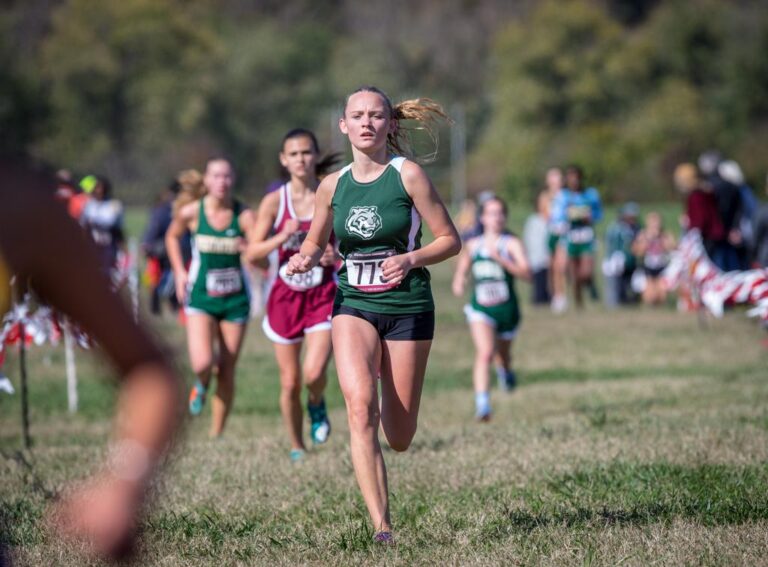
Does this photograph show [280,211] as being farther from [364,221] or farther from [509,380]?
[509,380]

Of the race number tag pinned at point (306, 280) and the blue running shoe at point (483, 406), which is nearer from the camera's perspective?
the race number tag pinned at point (306, 280)

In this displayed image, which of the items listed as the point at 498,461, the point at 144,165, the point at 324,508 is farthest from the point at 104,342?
the point at 144,165

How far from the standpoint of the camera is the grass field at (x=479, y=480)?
5.68m

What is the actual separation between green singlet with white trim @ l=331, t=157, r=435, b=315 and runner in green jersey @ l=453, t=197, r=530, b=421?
513cm

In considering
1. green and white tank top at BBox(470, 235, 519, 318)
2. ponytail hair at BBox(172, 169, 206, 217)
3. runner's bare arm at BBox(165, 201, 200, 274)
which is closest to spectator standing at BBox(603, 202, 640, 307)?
green and white tank top at BBox(470, 235, 519, 318)

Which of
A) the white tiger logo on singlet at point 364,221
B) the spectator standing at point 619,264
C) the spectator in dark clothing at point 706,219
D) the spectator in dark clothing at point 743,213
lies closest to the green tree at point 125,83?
the spectator standing at point 619,264

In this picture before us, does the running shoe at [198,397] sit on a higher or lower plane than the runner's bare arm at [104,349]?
lower

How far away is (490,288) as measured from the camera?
1130 centimetres

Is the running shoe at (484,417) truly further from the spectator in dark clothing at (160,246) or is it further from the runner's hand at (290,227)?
the spectator in dark clothing at (160,246)

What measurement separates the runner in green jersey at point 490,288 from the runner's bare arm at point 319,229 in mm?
5069

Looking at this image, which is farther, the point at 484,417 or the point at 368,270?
the point at 484,417

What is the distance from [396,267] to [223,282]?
174 inches

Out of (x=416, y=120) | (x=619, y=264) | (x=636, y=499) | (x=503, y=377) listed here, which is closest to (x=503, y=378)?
(x=503, y=377)

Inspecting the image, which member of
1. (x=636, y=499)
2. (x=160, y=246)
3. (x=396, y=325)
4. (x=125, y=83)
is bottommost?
(x=636, y=499)
